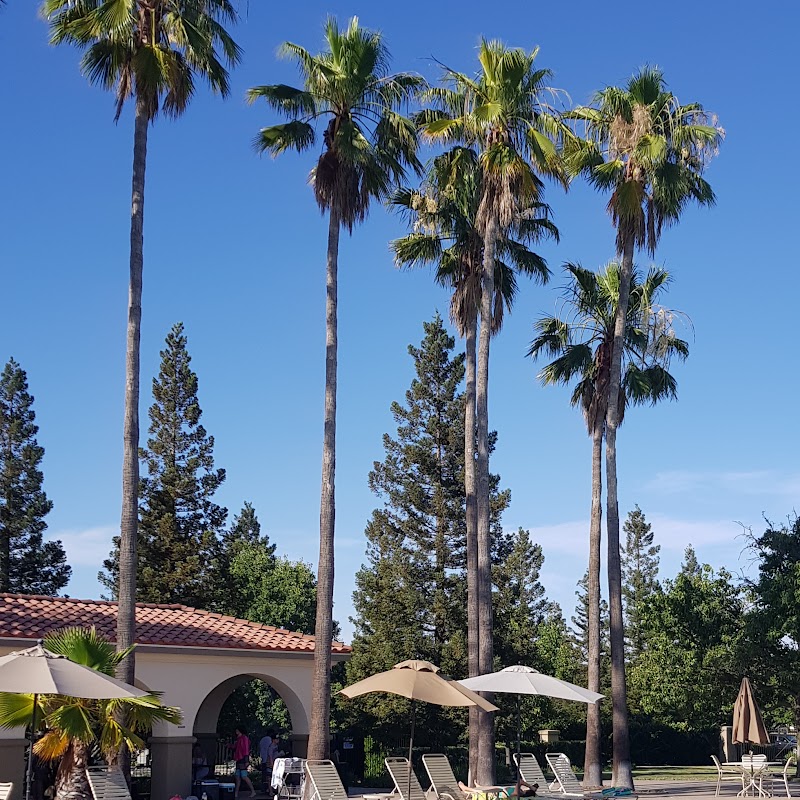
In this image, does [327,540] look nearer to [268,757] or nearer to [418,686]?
[418,686]

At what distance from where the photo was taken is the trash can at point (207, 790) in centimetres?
2098

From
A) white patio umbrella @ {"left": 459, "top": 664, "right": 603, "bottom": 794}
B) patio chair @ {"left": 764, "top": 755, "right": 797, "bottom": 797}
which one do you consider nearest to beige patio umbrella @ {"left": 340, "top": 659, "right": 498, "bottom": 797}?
white patio umbrella @ {"left": 459, "top": 664, "right": 603, "bottom": 794}

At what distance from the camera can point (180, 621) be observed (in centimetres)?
2323

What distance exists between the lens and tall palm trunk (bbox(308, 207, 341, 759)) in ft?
65.1

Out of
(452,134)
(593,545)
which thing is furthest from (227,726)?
(452,134)

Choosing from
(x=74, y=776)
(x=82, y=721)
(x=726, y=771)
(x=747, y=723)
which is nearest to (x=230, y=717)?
(x=726, y=771)

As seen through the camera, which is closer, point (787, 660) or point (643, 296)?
point (787, 660)

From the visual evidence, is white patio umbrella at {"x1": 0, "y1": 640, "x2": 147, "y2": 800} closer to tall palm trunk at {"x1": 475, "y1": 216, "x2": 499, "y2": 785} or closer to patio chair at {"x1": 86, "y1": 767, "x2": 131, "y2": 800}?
patio chair at {"x1": 86, "y1": 767, "x2": 131, "y2": 800}

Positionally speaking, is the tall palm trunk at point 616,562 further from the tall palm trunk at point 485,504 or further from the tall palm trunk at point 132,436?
the tall palm trunk at point 132,436

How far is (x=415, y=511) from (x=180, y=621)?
17.7 metres

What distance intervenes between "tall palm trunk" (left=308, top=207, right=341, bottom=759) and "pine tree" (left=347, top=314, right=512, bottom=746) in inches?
615

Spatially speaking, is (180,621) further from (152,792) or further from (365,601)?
(365,601)

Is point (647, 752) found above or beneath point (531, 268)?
beneath

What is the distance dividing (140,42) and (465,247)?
1009cm
